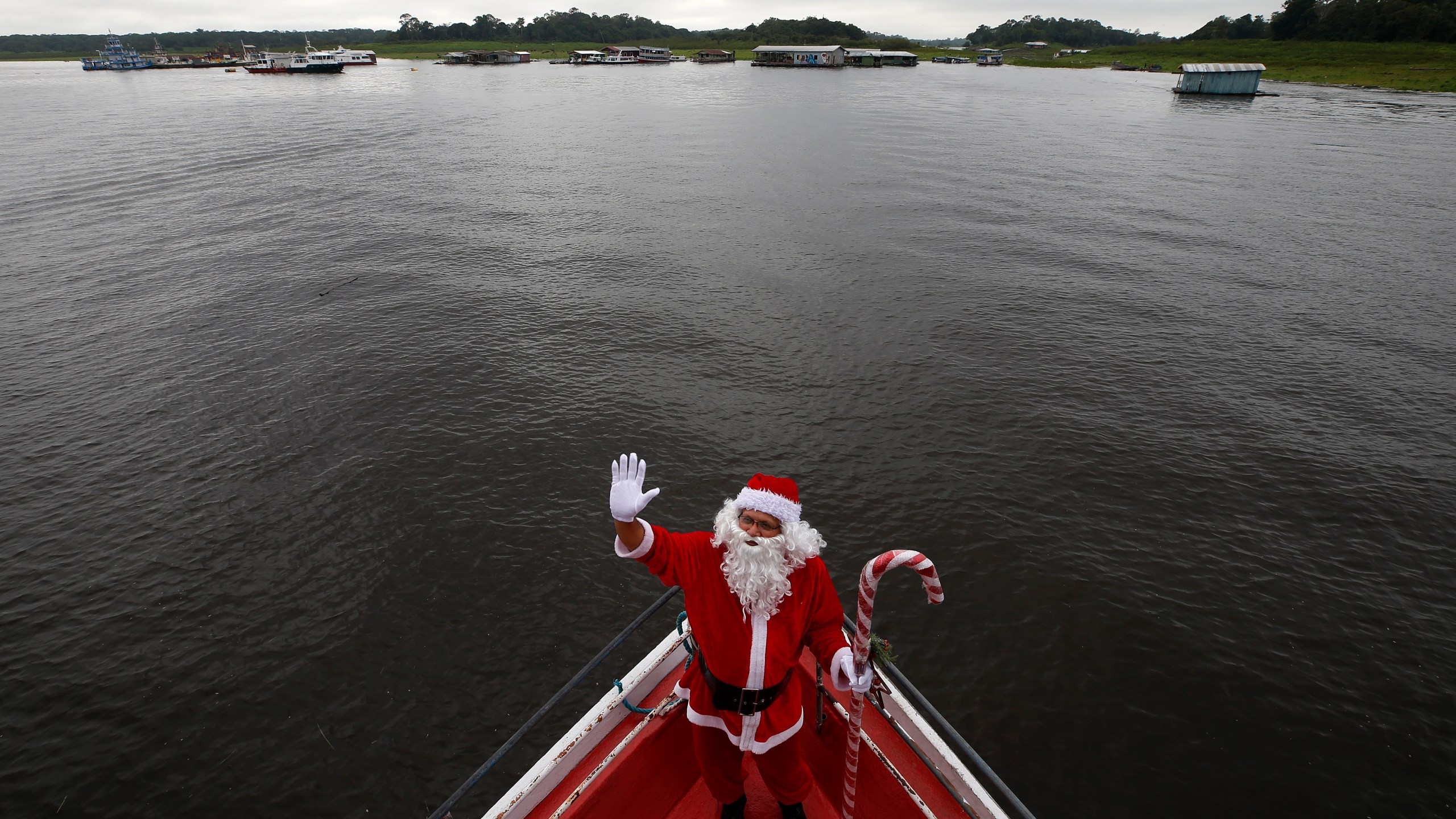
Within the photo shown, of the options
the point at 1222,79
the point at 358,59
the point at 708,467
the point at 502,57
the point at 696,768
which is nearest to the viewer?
the point at 696,768

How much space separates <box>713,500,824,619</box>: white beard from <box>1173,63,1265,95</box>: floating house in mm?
114243

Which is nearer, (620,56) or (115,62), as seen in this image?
(115,62)

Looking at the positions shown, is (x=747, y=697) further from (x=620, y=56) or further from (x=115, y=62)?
(x=115, y=62)

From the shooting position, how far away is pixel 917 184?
4231 cm

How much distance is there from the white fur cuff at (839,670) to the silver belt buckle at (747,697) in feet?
1.99

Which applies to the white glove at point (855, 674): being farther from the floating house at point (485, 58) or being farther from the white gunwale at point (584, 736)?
the floating house at point (485, 58)

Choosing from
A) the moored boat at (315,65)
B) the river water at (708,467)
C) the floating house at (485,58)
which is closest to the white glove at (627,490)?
the river water at (708,467)

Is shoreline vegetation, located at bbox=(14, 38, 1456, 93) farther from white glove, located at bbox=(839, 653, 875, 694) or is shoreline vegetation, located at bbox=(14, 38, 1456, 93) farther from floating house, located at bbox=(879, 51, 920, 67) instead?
white glove, located at bbox=(839, 653, 875, 694)

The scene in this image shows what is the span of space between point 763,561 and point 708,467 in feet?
38.5

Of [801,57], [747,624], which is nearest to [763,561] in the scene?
[747,624]

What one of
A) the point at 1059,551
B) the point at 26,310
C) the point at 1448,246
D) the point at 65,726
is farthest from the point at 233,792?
the point at 1448,246

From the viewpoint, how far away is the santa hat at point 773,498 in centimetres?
488

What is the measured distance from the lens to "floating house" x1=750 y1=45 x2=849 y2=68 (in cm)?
14612

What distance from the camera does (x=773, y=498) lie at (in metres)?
4.91
